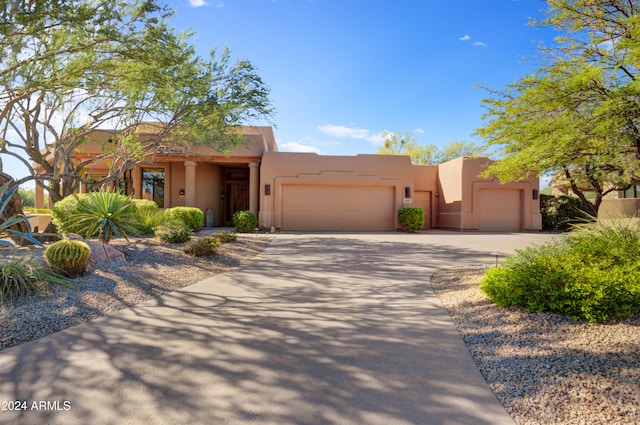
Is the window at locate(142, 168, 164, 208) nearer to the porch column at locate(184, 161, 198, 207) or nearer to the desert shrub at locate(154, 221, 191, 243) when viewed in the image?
the porch column at locate(184, 161, 198, 207)

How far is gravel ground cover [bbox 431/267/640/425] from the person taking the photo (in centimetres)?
248

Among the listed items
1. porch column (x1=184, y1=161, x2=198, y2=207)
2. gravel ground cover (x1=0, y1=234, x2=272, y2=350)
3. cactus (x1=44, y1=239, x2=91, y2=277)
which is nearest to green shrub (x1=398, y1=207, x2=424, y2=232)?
gravel ground cover (x1=0, y1=234, x2=272, y2=350)

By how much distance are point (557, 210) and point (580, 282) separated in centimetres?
1989

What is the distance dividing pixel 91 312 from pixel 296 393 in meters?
3.25

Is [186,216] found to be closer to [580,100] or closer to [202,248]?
[202,248]

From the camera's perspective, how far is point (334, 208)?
61.0ft

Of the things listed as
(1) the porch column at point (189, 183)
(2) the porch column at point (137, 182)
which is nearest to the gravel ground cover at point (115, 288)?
(1) the porch column at point (189, 183)

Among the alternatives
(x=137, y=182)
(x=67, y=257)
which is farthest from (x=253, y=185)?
Result: (x=67, y=257)

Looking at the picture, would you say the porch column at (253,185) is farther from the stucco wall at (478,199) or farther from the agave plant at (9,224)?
the stucco wall at (478,199)

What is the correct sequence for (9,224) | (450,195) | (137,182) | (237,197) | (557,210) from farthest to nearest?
(237,197) < (557,210) < (450,195) < (137,182) < (9,224)

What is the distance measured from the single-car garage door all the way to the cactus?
493 inches

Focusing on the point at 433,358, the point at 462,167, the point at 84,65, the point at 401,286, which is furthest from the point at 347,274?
the point at 462,167

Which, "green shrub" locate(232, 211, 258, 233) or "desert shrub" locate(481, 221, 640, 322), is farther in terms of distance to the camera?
"green shrub" locate(232, 211, 258, 233)

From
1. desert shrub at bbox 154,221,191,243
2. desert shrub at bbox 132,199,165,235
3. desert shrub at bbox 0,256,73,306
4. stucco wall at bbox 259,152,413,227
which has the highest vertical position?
stucco wall at bbox 259,152,413,227
